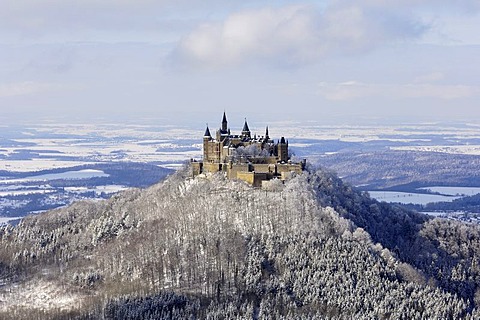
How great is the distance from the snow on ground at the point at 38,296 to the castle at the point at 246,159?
20.6 metres

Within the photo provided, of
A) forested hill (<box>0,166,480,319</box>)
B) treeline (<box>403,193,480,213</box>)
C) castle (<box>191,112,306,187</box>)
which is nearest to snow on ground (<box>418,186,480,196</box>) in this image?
treeline (<box>403,193,480,213</box>)

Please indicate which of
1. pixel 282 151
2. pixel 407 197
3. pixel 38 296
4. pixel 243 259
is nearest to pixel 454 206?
pixel 407 197

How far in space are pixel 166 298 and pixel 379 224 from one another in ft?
82.6

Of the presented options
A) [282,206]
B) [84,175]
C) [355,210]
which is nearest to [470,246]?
[355,210]

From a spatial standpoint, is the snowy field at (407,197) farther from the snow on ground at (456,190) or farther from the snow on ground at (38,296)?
the snow on ground at (38,296)

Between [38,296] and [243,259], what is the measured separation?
48.5 feet

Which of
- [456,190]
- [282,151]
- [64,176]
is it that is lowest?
[456,190]

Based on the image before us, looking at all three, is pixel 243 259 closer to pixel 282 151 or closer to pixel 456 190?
pixel 282 151

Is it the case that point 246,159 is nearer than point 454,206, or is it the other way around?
point 246,159

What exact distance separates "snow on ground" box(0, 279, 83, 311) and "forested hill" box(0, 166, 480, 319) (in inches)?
4.1

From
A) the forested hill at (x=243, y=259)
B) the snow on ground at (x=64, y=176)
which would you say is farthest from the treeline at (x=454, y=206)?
the snow on ground at (x=64, y=176)

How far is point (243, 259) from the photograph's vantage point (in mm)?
63094

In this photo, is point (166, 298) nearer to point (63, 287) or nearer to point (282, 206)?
point (63, 287)

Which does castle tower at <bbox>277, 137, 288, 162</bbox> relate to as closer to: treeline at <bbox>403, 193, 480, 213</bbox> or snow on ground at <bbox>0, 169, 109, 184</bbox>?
treeline at <bbox>403, 193, 480, 213</bbox>
